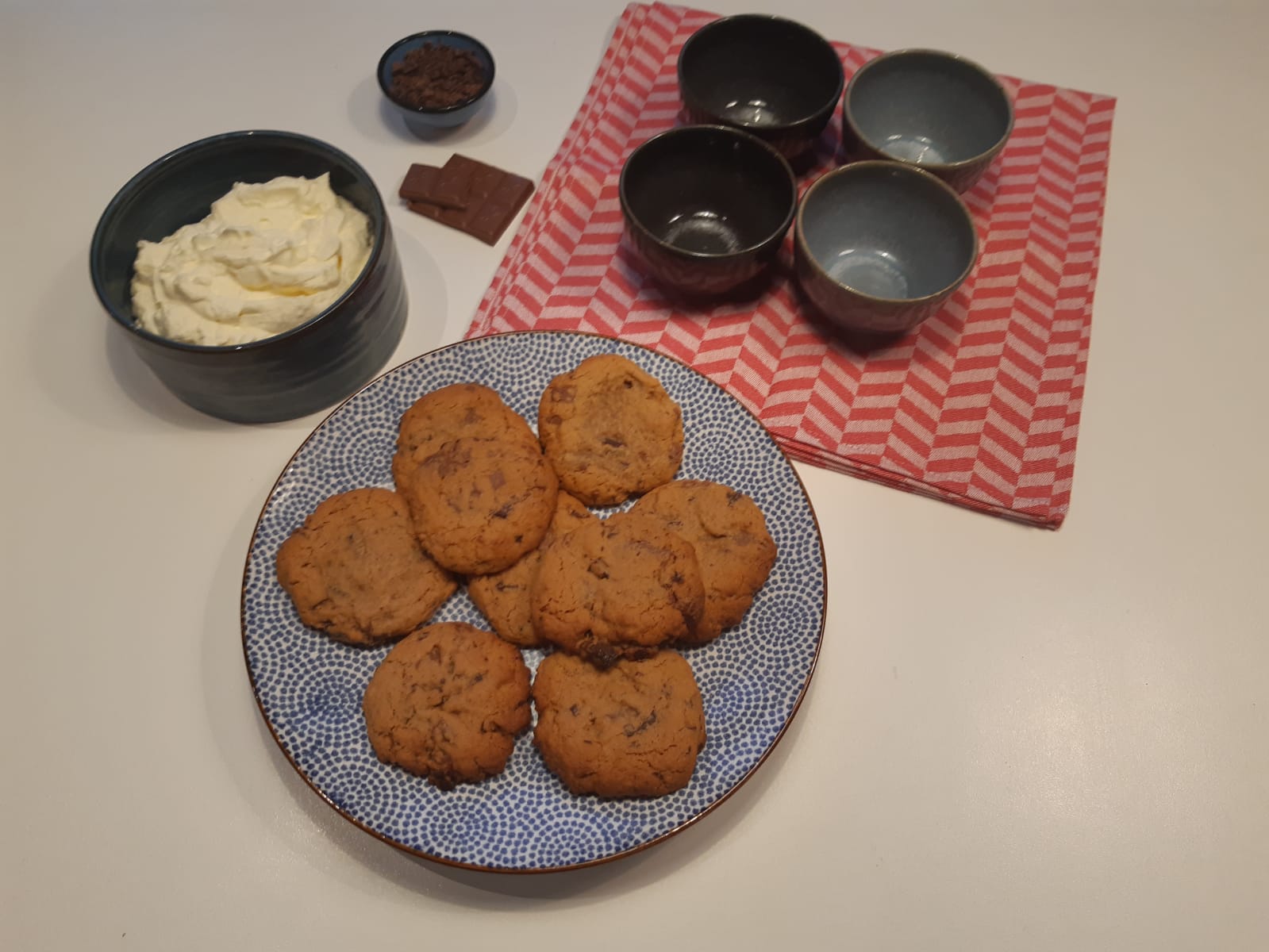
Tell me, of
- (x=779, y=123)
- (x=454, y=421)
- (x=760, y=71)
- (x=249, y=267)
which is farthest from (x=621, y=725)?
(x=760, y=71)

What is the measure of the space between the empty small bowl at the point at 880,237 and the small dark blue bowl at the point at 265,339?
3.04 ft

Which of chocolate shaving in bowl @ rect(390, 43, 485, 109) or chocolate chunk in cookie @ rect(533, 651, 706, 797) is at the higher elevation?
chocolate shaving in bowl @ rect(390, 43, 485, 109)

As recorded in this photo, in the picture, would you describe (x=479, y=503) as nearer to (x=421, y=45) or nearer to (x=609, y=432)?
(x=609, y=432)

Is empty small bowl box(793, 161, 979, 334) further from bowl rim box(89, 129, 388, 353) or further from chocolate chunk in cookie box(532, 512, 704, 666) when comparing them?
bowl rim box(89, 129, 388, 353)

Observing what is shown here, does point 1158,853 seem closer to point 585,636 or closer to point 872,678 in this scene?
point 872,678

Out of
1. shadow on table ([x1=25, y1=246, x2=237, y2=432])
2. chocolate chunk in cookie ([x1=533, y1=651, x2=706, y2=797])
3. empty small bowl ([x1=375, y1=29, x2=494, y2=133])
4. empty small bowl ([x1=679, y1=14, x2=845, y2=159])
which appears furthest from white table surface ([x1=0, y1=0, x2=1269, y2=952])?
empty small bowl ([x1=679, y1=14, x2=845, y2=159])

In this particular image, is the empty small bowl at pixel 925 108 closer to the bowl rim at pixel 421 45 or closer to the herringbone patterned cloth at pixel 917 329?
the herringbone patterned cloth at pixel 917 329

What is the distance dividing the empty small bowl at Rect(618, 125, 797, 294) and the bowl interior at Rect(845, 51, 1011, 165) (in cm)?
34

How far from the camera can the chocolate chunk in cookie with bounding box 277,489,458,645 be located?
1497 millimetres

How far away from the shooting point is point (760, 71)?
7.64ft

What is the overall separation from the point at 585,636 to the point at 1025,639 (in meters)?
0.93

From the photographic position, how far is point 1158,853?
62.9 inches

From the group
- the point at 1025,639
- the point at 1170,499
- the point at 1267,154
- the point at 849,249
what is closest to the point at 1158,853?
the point at 1025,639

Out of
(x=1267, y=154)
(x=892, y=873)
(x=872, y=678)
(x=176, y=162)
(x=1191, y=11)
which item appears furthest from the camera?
(x=1191, y=11)
